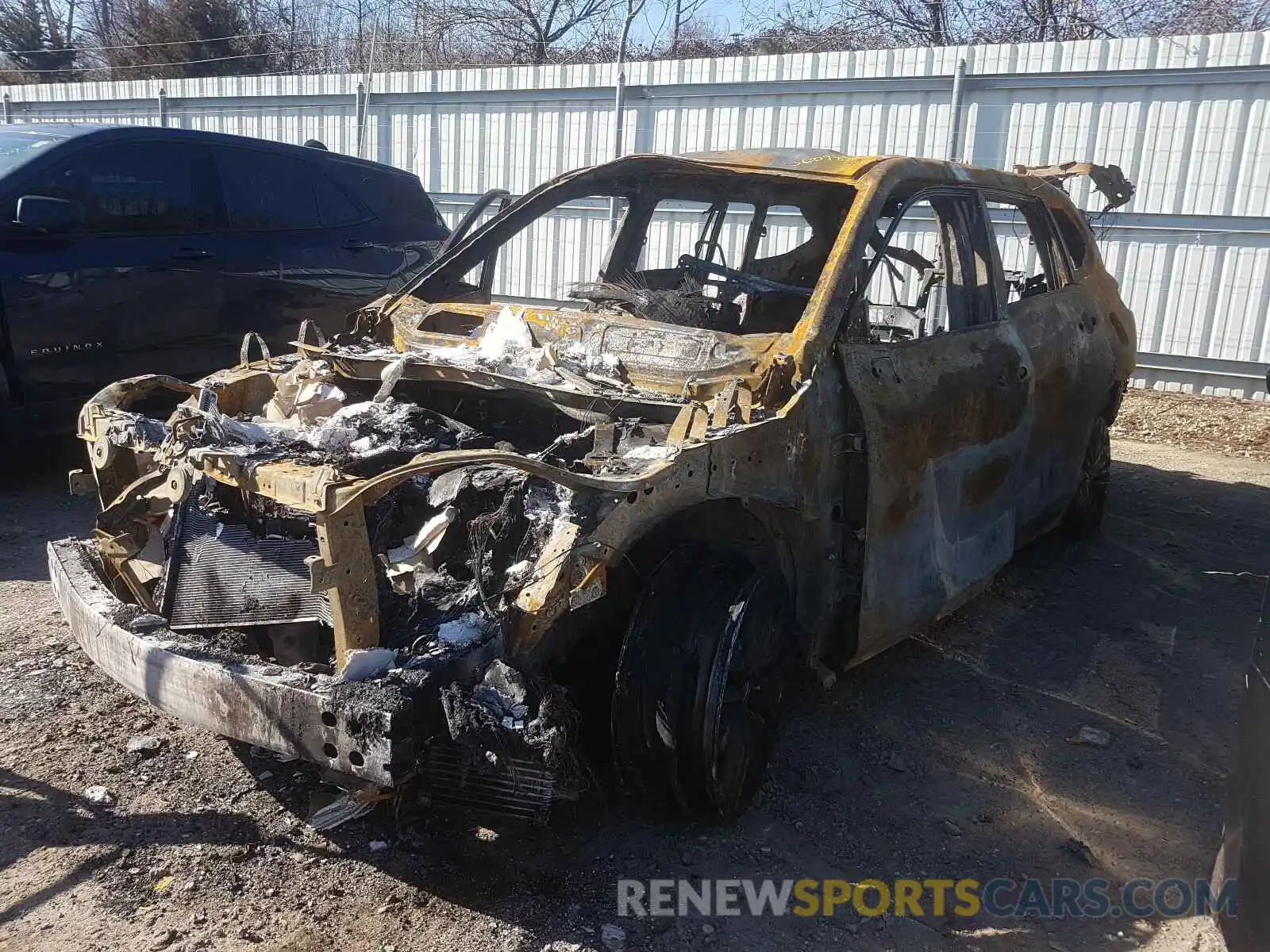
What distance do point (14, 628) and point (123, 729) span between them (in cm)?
104

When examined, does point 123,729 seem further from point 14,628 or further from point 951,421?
point 951,421

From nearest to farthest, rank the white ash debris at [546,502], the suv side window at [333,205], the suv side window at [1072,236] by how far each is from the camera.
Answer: the white ash debris at [546,502], the suv side window at [1072,236], the suv side window at [333,205]

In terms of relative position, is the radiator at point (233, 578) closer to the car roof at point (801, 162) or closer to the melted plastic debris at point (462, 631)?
the melted plastic debris at point (462, 631)

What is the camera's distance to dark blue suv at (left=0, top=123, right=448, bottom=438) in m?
5.21

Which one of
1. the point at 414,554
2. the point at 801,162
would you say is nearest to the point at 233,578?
the point at 414,554

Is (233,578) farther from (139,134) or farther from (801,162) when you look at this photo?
(139,134)

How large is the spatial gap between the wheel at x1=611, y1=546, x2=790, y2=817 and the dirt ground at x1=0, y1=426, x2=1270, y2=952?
0.21m

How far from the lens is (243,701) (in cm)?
241

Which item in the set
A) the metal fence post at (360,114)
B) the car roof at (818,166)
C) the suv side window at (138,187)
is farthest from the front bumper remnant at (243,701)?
the metal fence post at (360,114)

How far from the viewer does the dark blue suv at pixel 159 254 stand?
17.1 feet

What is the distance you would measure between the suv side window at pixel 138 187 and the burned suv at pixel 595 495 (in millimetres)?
2287

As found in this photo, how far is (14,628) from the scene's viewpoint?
13.2ft

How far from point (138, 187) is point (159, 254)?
1.38 feet

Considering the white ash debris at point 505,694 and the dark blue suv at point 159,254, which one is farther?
the dark blue suv at point 159,254
